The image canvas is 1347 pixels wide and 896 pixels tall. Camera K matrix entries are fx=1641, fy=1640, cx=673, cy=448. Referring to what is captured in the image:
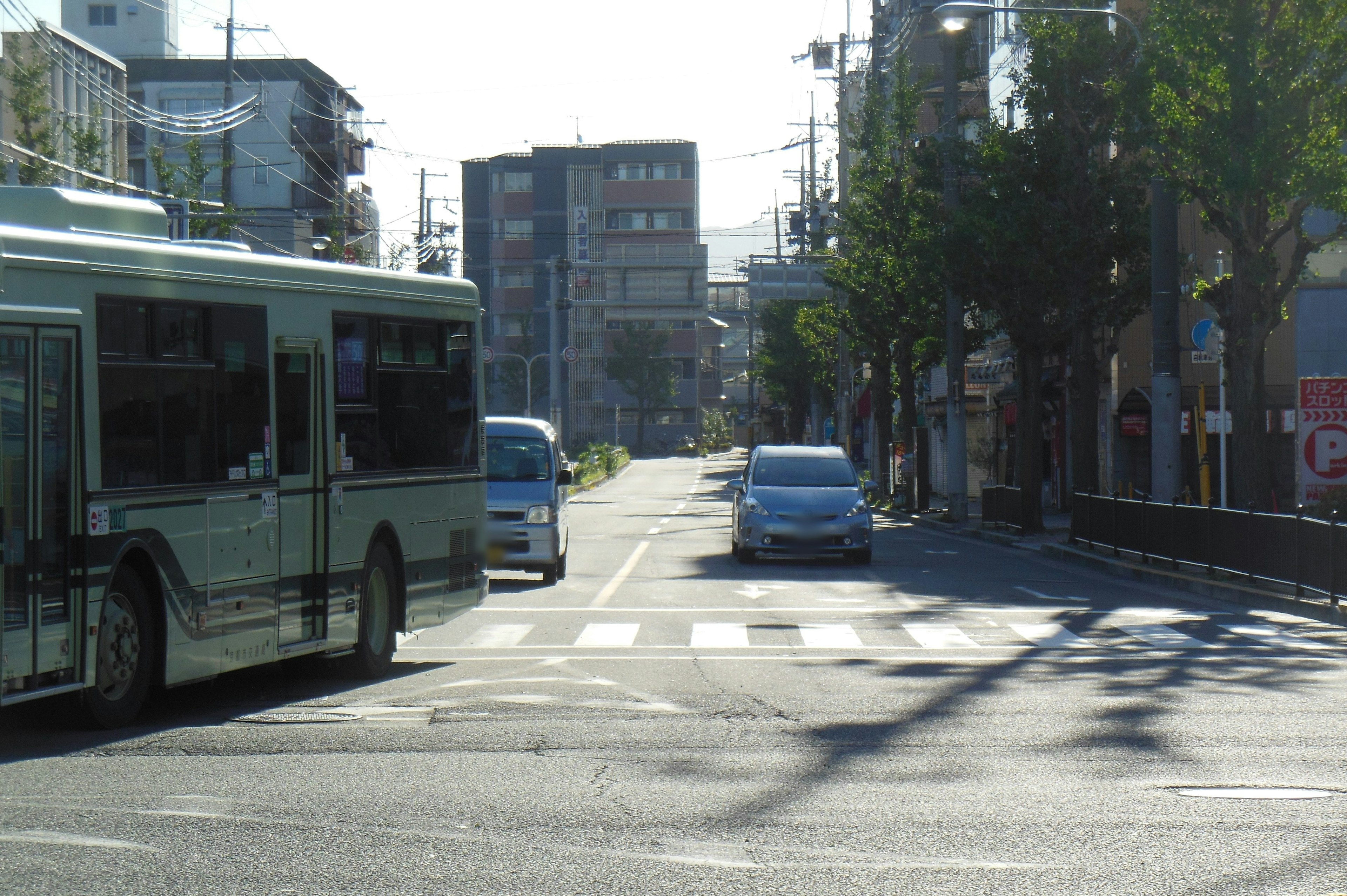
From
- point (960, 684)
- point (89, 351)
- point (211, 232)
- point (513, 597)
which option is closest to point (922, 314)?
point (211, 232)

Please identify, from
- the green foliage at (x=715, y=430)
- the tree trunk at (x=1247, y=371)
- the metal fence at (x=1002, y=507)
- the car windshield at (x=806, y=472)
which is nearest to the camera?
the tree trunk at (x=1247, y=371)

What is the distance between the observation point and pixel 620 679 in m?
11.6

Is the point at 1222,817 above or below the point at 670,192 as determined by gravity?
below

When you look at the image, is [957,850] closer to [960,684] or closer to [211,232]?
[960,684]

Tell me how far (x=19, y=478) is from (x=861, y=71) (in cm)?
8039

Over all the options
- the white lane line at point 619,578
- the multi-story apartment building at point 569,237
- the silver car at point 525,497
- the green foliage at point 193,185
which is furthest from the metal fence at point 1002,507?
the multi-story apartment building at point 569,237

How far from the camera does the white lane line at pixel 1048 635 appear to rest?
14000 millimetres

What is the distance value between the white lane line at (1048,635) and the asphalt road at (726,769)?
0.07m

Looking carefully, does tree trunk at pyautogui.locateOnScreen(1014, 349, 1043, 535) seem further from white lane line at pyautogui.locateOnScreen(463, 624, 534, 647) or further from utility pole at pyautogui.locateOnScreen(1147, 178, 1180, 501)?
white lane line at pyautogui.locateOnScreen(463, 624, 534, 647)

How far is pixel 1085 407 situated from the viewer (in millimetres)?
31609

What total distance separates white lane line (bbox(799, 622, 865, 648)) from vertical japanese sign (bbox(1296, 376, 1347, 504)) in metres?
9.49

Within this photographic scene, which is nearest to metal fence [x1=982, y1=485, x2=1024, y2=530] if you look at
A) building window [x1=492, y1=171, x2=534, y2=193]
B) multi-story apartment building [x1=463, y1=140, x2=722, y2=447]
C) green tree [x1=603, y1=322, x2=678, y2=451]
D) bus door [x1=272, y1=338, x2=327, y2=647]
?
bus door [x1=272, y1=338, x2=327, y2=647]

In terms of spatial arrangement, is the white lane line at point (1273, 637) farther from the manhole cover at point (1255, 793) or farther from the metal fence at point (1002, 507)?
the metal fence at point (1002, 507)

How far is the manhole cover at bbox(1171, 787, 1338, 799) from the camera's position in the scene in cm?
732
